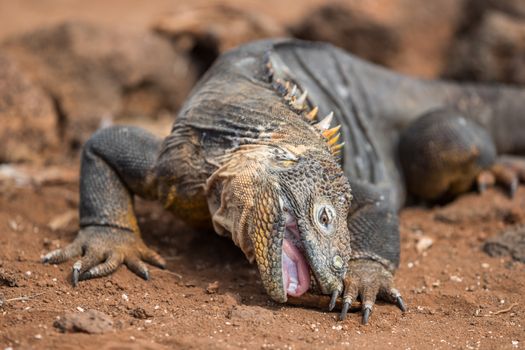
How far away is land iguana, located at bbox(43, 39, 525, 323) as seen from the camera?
210 inches

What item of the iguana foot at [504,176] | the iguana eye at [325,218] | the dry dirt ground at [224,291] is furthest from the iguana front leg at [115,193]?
the iguana foot at [504,176]

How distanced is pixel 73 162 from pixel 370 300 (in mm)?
5181

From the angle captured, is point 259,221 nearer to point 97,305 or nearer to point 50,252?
point 97,305

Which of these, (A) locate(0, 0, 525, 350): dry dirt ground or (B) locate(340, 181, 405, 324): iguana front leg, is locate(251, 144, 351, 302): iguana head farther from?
(B) locate(340, 181, 405, 324): iguana front leg

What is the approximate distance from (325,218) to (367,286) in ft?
3.17

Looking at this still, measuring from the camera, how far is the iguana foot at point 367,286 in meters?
5.75

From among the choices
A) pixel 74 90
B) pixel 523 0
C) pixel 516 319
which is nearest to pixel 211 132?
pixel 516 319

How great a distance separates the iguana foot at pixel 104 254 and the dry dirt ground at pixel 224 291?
0.09 metres

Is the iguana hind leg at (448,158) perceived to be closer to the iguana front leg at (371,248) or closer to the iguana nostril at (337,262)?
the iguana front leg at (371,248)

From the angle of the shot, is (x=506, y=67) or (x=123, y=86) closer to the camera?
(x=123, y=86)

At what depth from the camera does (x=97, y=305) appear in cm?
550

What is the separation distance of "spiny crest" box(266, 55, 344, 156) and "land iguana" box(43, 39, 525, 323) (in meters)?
0.01

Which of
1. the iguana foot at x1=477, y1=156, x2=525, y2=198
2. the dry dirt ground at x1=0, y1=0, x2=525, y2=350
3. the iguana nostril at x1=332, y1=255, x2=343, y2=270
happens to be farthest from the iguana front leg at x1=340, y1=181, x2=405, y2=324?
the iguana foot at x1=477, y1=156, x2=525, y2=198

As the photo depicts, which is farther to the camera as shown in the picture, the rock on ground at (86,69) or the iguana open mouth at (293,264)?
the rock on ground at (86,69)
